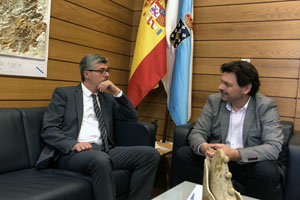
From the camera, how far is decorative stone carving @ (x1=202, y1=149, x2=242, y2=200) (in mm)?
1118

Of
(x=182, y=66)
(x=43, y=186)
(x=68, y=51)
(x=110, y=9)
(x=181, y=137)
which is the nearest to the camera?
(x=43, y=186)

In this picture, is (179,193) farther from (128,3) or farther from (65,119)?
(128,3)

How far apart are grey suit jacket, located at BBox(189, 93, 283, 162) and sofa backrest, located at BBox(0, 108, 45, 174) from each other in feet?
3.84

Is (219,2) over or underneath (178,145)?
over

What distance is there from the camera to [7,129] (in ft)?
6.79

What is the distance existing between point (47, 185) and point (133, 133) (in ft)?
3.16

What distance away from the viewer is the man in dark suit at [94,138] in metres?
2.01

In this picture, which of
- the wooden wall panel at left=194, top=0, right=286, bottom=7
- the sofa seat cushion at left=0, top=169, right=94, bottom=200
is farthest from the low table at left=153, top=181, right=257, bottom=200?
the wooden wall panel at left=194, top=0, right=286, bottom=7

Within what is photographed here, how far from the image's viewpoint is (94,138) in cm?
241

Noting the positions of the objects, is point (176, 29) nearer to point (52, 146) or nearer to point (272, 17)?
point (272, 17)

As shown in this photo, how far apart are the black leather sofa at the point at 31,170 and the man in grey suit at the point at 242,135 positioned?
0.45 m

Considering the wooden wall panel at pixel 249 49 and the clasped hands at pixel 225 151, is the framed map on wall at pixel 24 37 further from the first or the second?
the wooden wall panel at pixel 249 49

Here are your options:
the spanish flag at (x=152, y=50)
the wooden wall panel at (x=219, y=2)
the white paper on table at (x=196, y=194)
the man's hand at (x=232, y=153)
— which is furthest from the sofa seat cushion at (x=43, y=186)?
the wooden wall panel at (x=219, y=2)

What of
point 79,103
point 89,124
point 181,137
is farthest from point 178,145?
point 79,103
